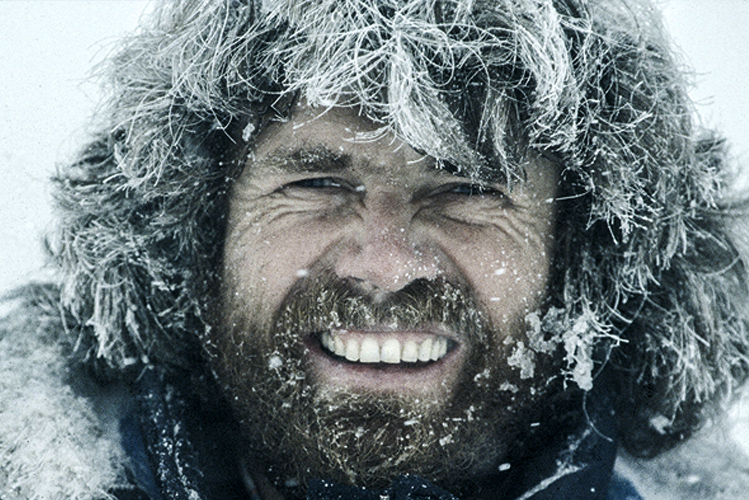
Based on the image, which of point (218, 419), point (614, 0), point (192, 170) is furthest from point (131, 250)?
point (614, 0)

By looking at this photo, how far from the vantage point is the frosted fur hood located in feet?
6.98

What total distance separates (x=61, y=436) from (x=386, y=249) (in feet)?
3.62

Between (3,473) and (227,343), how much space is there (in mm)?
715

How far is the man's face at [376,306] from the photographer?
2.11m

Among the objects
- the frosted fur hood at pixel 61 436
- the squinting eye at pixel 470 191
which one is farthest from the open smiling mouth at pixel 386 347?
the frosted fur hood at pixel 61 436

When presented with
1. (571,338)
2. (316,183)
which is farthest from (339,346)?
(571,338)

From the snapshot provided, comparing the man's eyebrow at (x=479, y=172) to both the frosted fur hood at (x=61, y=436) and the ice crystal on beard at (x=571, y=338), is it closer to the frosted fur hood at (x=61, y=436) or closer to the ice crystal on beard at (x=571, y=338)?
the ice crystal on beard at (x=571, y=338)

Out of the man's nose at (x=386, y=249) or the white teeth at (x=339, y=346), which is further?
the white teeth at (x=339, y=346)

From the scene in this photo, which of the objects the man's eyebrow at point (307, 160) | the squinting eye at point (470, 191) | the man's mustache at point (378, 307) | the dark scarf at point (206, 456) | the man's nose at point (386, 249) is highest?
the man's eyebrow at point (307, 160)

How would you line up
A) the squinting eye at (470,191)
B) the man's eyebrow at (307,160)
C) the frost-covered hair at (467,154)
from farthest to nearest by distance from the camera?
the squinting eye at (470,191), the man's eyebrow at (307,160), the frost-covered hair at (467,154)

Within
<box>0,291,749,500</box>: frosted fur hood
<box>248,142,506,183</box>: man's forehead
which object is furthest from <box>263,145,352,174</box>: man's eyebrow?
<box>0,291,749,500</box>: frosted fur hood

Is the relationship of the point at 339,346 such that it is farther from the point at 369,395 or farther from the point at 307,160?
the point at 307,160

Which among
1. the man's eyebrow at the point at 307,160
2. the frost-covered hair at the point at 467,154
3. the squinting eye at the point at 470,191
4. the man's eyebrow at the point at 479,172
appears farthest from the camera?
the squinting eye at the point at 470,191

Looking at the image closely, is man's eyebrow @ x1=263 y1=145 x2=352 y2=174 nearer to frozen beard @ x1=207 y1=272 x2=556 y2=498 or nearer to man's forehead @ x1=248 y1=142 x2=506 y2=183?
man's forehead @ x1=248 y1=142 x2=506 y2=183
